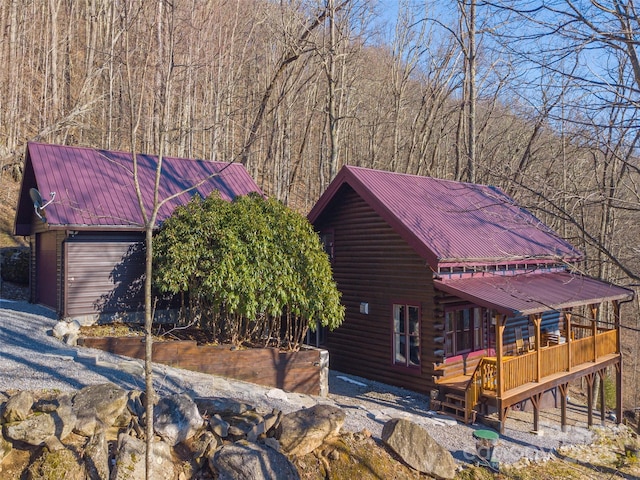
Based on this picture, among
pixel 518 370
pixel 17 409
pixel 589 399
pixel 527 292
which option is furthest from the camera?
pixel 589 399

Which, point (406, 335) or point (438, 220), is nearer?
point (406, 335)

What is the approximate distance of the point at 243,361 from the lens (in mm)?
12281

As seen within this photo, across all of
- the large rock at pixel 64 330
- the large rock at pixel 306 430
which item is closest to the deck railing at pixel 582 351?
the large rock at pixel 306 430

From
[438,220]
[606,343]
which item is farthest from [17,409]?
[606,343]

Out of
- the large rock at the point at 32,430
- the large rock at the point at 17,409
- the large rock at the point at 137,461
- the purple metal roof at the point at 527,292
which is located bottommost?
the large rock at the point at 137,461

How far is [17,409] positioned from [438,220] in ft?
37.0

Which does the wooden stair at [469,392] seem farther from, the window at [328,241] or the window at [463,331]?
the window at [328,241]

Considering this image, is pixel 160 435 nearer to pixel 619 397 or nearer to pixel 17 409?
pixel 17 409

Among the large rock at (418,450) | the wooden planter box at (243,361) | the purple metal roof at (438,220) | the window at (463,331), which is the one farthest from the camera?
the window at (463,331)

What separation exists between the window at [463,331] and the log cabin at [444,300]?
3cm

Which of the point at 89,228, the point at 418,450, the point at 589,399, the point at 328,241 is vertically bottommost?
the point at 589,399

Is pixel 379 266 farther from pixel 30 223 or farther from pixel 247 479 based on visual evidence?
pixel 30 223

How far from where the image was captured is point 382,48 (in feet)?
109

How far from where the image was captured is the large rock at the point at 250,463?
738cm
